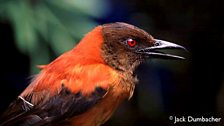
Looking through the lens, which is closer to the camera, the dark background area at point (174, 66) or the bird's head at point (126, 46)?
the bird's head at point (126, 46)

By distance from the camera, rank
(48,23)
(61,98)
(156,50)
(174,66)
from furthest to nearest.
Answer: (174,66) < (48,23) < (156,50) < (61,98)

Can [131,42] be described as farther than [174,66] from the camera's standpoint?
No

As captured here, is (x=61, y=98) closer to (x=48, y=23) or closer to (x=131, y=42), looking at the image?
(x=131, y=42)

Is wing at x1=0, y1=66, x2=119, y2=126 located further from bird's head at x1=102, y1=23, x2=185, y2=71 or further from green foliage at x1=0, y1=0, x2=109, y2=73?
green foliage at x1=0, y1=0, x2=109, y2=73

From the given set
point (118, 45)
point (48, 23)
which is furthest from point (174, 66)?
point (118, 45)

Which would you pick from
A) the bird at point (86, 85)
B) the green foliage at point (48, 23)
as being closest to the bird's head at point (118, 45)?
the bird at point (86, 85)

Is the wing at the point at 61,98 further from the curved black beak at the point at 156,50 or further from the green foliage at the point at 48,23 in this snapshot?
the green foliage at the point at 48,23

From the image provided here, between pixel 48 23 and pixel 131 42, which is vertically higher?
pixel 48 23
